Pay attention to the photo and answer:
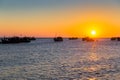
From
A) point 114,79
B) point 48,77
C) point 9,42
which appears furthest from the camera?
point 9,42

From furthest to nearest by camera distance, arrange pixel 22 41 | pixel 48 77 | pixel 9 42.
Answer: pixel 22 41 < pixel 9 42 < pixel 48 77

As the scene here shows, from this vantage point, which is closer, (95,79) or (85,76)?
(95,79)

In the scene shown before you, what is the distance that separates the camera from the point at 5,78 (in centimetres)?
3122

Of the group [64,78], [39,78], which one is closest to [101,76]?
[64,78]

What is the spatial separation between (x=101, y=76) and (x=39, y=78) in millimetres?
7070

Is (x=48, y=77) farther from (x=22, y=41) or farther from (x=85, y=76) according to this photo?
(x=22, y=41)

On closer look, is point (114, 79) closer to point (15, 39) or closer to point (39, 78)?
point (39, 78)

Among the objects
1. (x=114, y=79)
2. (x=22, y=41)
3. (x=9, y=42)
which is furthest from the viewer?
(x=22, y=41)

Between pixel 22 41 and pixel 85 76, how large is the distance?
513ft

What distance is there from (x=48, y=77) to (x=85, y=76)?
168 inches

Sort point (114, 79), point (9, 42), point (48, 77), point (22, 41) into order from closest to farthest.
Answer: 1. point (114, 79)
2. point (48, 77)
3. point (9, 42)
4. point (22, 41)

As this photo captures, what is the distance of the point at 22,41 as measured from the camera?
18700 centimetres

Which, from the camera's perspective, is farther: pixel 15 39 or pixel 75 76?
pixel 15 39

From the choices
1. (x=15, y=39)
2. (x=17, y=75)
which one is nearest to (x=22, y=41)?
(x=15, y=39)
